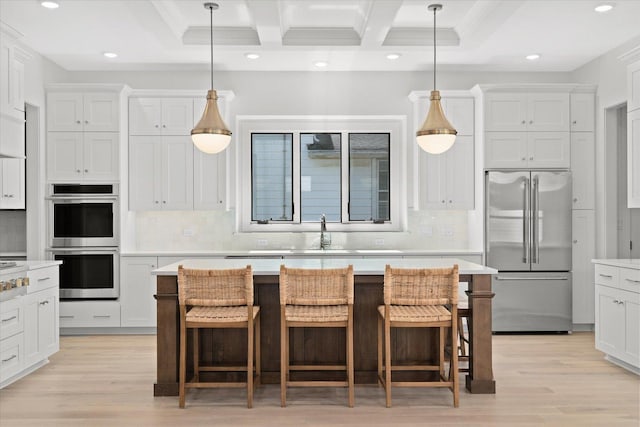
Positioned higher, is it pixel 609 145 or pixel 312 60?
pixel 312 60

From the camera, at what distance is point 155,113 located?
616 cm

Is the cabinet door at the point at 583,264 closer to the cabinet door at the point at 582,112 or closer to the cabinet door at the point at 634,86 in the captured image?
the cabinet door at the point at 582,112

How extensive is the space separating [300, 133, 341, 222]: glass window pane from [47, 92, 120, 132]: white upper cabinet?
2.14m

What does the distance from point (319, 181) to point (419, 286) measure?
3246 millimetres

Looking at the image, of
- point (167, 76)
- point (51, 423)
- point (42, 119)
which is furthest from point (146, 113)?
point (51, 423)

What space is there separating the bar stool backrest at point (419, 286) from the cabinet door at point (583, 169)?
318 cm

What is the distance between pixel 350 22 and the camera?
530 centimetres

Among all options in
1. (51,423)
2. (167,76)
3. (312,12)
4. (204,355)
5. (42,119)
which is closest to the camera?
(51,423)

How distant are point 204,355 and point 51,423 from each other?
1.06m

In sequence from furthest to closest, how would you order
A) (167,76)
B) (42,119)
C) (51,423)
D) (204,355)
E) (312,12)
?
(167,76), (42,119), (312,12), (204,355), (51,423)

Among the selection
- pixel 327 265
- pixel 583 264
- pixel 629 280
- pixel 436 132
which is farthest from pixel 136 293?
pixel 583 264

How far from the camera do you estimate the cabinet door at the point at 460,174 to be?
6.28 meters

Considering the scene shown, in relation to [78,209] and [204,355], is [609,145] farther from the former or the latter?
[78,209]

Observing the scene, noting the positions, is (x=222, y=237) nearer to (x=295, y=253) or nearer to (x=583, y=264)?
(x=295, y=253)
